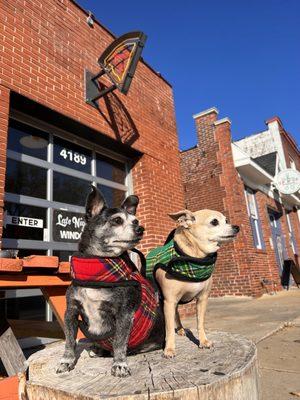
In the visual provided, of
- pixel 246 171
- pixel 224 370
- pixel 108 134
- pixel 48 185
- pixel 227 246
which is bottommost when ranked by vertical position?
pixel 224 370

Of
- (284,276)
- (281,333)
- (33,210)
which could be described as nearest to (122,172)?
(33,210)

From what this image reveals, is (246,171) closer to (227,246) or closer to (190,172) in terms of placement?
(190,172)

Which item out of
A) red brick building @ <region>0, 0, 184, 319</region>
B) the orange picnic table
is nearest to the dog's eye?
the orange picnic table

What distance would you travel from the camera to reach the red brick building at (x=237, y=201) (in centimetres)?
1071

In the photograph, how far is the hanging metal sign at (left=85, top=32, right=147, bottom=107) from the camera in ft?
19.6

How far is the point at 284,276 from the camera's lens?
13.0 metres

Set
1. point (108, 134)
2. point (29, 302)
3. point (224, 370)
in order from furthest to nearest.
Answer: point (108, 134)
point (29, 302)
point (224, 370)

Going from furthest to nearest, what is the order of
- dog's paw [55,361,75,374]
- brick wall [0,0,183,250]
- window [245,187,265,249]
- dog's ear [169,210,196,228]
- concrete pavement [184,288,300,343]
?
window [245,187,265,249], concrete pavement [184,288,300,343], brick wall [0,0,183,250], dog's ear [169,210,196,228], dog's paw [55,361,75,374]

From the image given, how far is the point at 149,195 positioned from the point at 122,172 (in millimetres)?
814

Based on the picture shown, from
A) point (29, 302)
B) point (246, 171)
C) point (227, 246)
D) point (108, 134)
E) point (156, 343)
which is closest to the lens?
point (156, 343)

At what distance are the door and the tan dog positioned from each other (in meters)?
12.2

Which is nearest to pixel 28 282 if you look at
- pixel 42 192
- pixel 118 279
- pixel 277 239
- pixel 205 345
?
pixel 118 279

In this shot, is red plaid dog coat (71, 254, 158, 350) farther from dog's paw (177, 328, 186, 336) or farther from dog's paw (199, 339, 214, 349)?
dog's paw (177, 328, 186, 336)

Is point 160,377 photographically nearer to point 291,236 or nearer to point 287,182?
point 287,182
